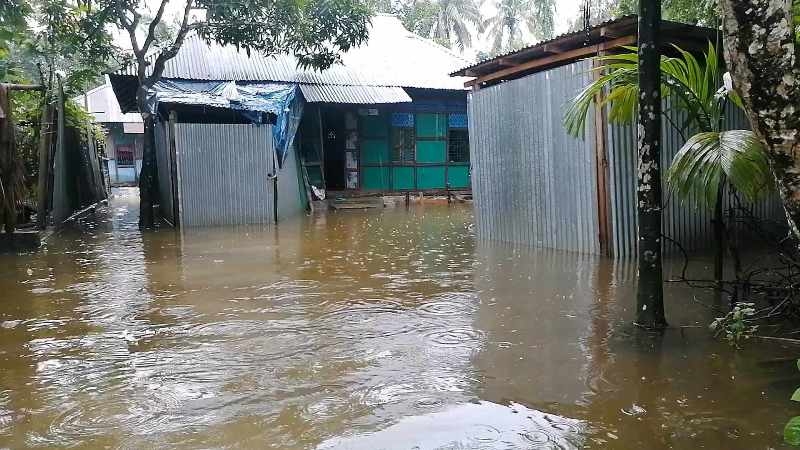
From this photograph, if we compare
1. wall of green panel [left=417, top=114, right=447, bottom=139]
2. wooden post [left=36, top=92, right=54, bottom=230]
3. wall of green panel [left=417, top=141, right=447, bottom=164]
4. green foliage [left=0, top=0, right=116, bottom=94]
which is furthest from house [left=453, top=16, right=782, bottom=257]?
wall of green panel [left=417, top=141, right=447, bottom=164]

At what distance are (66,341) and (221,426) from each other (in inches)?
91.1

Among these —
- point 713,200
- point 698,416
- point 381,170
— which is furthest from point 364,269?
point 381,170

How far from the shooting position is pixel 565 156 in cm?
845

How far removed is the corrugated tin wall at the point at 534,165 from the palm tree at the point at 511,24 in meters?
29.3

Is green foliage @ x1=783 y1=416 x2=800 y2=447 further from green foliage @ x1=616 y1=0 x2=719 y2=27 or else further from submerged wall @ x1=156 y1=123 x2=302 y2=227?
submerged wall @ x1=156 y1=123 x2=302 y2=227

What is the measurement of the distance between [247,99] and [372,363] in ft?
35.1

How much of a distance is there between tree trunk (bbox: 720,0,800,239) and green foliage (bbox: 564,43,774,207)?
1.33m

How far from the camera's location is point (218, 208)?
42.8 feet

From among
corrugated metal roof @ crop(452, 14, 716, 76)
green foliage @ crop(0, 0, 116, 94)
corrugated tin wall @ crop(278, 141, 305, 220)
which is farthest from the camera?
corrugated tin wall @ crop(278, 141, 305, 220)

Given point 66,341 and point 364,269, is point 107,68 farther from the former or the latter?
point 66,341

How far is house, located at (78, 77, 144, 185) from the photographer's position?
2880 centimetres

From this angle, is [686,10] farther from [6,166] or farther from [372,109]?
[6,166]

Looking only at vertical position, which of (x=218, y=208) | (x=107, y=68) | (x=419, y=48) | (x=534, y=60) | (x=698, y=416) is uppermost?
(x=419, y=48)

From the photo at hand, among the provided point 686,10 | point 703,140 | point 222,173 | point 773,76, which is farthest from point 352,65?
point 773,76
